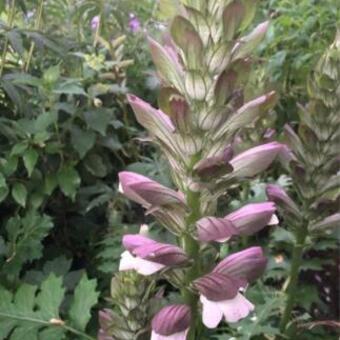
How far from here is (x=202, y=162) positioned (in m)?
1.01

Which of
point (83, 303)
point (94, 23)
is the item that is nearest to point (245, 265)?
point (83, 303)

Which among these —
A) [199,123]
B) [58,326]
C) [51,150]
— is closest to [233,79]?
[199,123]

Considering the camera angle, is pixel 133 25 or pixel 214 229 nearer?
pixel 214 229

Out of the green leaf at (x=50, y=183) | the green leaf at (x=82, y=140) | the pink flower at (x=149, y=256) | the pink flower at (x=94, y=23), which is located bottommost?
the pink flower at (x=149, y=256)

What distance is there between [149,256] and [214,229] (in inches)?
4.5

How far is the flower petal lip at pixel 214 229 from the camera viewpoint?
0.99 meters

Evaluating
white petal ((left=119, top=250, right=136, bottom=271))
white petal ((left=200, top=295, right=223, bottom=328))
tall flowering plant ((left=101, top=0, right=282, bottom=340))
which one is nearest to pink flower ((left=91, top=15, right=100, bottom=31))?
tall flowering plant ((left=101, top=0, right=282, bottom=340))

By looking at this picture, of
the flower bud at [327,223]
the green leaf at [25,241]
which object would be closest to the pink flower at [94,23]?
the green leaf at [25,241]

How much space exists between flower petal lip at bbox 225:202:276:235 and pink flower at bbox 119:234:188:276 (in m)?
0.10

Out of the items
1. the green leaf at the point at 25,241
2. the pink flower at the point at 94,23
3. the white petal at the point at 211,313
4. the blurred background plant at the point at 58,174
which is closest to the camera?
the white petal at the point at 211,313

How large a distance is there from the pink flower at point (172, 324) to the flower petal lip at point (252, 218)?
165 millimetres

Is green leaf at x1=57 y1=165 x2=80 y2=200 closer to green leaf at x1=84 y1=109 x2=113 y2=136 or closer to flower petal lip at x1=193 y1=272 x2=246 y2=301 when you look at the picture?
green leaf at x1=84 y1=109 x2=113 y2=136

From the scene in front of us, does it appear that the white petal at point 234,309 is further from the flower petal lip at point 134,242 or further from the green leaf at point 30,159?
the green leaf at point 30,159

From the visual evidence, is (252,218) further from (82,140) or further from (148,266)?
(82,140)
